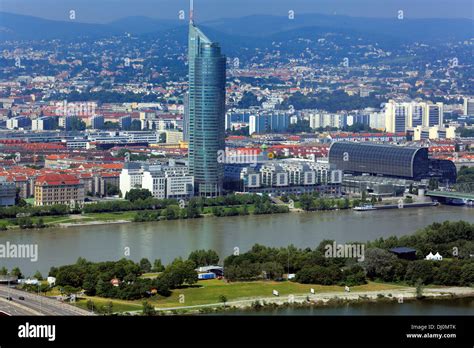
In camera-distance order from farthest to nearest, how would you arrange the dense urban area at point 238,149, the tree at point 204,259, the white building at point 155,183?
the white building at point 155,183 < the tree at point 204,259 < the dense urban area at point 238,149

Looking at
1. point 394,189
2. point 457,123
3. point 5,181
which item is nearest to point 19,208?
point 5,181

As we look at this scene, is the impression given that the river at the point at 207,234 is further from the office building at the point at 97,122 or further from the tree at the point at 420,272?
the office building at the point at 97,122

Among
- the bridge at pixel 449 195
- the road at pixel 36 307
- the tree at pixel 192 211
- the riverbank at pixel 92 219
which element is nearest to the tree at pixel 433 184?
the bridge at pixel 449 195

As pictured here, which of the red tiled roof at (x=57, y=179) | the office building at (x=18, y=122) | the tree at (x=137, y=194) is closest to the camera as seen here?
the red tiled roof at (x=57, y=179)

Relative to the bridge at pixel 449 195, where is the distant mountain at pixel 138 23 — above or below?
above

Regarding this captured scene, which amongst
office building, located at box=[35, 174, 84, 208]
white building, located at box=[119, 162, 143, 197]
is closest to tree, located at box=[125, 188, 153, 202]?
white building, located at box=[119, 162, 143, 197]

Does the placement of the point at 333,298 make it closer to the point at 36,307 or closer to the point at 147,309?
the point at 147,309
